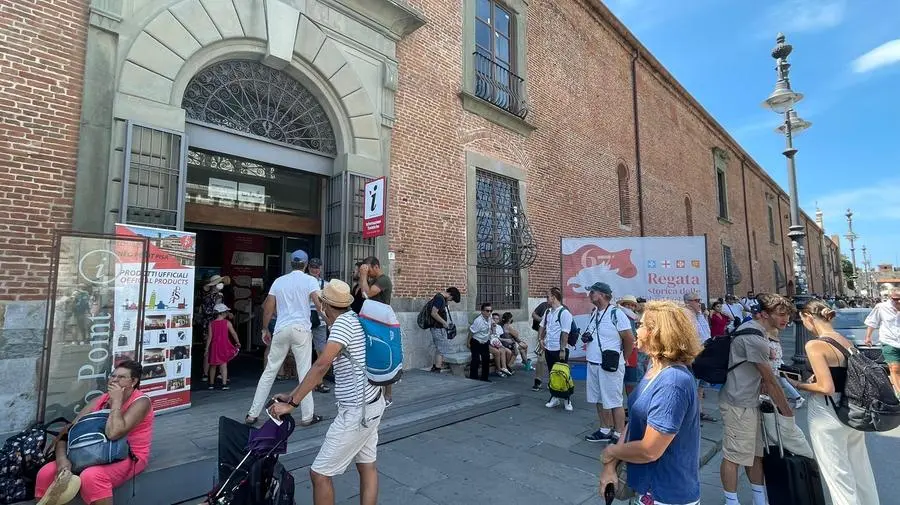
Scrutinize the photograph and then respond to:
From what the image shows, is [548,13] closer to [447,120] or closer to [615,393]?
[447,120]

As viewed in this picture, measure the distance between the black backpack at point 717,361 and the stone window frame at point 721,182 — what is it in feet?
84.2

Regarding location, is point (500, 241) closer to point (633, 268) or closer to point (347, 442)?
point (633, 268)

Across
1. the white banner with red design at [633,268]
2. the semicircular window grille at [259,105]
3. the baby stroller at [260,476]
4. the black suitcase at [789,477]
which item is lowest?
the black suitcase at [789,477]

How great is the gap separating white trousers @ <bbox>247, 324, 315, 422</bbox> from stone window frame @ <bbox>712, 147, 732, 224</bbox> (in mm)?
26671

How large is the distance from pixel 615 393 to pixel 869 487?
222cm

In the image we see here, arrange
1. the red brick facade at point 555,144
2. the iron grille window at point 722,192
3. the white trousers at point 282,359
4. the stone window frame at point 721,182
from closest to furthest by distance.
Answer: the white trousers at point 282,359 < the red brick facade at point 555,144 < the stone window frame at point 721,182 < the iron grille window at point 722,192

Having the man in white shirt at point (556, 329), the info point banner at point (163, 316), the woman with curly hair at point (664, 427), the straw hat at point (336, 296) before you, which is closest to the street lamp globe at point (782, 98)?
the man in white shirt at point (556, 329)

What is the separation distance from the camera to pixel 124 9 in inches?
216

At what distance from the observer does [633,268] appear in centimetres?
952

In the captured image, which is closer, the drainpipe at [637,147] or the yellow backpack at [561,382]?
the yellow backpack at [561,382]

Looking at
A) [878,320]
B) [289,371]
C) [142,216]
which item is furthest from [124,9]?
[878,320]

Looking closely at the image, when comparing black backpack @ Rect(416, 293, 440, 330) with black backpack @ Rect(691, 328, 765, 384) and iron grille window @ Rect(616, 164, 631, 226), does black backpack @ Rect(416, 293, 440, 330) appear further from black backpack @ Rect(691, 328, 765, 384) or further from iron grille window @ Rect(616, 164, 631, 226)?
iron grille window @ Rect(616, 164, 631, 226)

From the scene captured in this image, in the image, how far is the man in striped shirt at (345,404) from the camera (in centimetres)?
280

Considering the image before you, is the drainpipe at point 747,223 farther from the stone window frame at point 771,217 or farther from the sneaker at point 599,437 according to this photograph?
the sneaker at point 599,437
